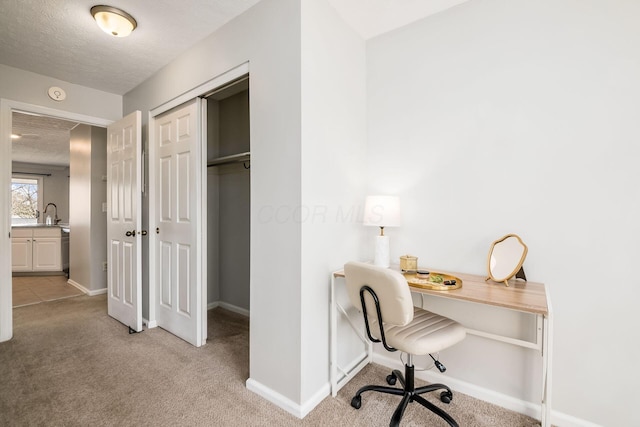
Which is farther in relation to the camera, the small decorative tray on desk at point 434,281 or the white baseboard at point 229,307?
the white baseboard at point 229,307

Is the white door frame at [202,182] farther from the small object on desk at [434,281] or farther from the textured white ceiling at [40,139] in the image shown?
the textured white ceiling at [40,139]

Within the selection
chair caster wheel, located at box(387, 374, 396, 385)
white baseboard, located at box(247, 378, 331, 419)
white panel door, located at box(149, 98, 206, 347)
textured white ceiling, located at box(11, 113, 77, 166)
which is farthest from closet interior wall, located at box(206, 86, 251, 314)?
textured white ceiling, located at box(11, 113, 77, 166)

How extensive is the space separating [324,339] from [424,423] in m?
0.71

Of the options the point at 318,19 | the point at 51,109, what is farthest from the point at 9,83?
the point at 318,19

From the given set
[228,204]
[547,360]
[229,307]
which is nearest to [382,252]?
[547,360]

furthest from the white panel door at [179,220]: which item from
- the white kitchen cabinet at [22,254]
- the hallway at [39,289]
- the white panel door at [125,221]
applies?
the white kitchen cabinet at [22,254]

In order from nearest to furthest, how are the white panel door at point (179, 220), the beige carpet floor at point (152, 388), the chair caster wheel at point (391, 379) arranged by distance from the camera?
1. the beige carpet floor at point (152, 388)
2. the chair caster wheel at point (391, 379)
3. the white panel door at point (179, 220)

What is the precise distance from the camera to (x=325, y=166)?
1.88m

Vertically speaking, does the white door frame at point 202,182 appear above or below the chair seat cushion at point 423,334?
above

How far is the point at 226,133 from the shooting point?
11.3ft

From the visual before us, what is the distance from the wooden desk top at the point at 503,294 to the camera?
127cm

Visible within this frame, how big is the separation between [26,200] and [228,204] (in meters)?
6.82

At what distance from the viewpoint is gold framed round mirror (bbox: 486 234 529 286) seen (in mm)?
1635

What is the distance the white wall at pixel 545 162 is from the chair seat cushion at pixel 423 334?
0.43 metres
